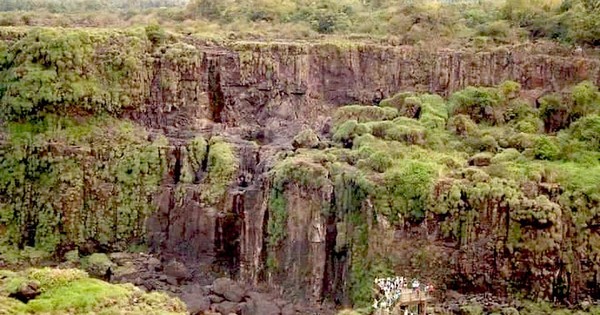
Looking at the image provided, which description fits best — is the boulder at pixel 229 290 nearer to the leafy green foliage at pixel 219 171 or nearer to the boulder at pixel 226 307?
the boulder at pixel 226 307

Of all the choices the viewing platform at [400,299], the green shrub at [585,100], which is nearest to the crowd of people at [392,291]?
the viewing platform at [400,299]

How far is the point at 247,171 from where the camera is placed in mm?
34969

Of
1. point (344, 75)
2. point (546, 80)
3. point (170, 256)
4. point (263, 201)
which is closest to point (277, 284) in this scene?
point (263, 201)

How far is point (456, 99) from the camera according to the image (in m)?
35.7

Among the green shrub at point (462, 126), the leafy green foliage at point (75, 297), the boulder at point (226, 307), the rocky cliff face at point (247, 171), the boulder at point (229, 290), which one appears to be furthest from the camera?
the green shrub at point (462, 126)

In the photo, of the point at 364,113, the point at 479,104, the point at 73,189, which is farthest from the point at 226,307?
the point at 479,104

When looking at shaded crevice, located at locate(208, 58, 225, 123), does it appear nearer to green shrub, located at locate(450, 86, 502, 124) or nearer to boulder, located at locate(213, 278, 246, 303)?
boulder, located at locate(213, 278, 246, 303)

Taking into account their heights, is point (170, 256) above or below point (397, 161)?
below

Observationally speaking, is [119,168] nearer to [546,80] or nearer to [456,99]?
[456,99]

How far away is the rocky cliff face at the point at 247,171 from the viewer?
29.5m

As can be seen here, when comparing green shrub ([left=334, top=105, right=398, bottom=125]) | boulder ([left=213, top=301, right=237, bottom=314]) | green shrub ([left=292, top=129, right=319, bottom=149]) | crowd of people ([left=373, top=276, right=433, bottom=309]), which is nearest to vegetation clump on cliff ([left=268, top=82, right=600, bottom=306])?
green shrub ([left=292, top=129, right=319, bottom=149])

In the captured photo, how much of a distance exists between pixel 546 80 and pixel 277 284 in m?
15.1

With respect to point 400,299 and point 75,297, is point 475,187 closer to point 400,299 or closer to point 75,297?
point 400,299

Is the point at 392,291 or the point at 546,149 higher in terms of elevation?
the point at 546,149
